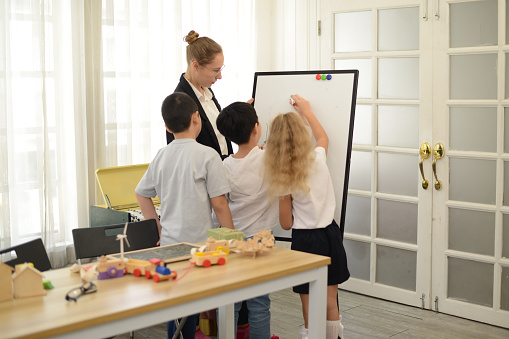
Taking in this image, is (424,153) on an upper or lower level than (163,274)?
upper

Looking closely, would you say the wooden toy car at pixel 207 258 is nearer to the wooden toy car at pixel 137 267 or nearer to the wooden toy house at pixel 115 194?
the wooden toy car at pixel 137 267

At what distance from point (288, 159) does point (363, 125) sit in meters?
1.62

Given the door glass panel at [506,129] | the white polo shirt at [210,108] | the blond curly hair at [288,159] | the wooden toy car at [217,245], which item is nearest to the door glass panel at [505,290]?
the door glass panel at [506,129]

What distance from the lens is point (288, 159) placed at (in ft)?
8.55

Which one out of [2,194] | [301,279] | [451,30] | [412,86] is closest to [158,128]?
[2,194]

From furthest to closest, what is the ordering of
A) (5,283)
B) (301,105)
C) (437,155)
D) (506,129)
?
1. (437,155)
2. (506,129)
3. (301,105)
4. (5,283)

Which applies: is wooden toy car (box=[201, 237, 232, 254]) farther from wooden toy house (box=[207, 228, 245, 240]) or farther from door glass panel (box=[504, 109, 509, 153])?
door glass panel (box=[504, 109, 509, 153])

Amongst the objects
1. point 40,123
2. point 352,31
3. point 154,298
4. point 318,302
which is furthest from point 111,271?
point 352,31

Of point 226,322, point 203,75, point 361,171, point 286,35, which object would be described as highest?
point 286,35

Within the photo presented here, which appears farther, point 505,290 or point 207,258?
point 505,290

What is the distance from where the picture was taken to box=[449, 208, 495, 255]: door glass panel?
3531mm

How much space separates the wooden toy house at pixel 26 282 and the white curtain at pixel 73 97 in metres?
1.79

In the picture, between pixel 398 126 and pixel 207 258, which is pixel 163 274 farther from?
pixel 398 126

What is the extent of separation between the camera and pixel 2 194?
3.34 meters
